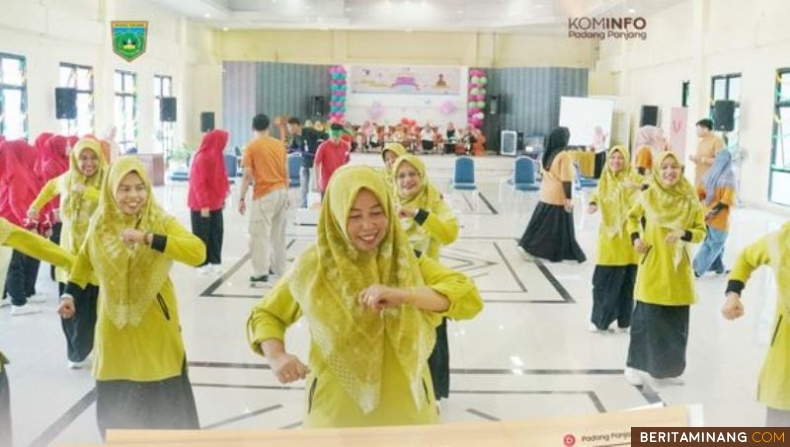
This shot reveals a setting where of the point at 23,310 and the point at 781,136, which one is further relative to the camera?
the point at 781,136

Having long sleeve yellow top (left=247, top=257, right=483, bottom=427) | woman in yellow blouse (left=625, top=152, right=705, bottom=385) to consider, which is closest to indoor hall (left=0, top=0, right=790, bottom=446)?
woman in yellow blouse (left=625, top=152, right=705, bottom=385)

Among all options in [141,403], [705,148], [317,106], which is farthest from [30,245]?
[317,106]

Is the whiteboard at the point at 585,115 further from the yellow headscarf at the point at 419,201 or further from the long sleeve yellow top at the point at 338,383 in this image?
the long sleeve yellow top at the point at 338,383

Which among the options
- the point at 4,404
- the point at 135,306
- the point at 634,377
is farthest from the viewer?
the point at 634,377

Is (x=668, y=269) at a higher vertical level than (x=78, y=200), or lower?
lower

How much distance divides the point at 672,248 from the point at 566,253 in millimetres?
3054

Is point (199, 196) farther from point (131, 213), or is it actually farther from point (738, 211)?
point (738, 211)

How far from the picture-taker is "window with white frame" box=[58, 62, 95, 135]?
6020mm

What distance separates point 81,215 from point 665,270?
247cm

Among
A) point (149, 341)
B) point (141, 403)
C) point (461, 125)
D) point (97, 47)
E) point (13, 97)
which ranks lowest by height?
point (141, 403)

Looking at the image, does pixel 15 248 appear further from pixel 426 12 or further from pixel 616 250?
pixel 616 250

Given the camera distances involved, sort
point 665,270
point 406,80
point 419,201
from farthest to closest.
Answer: point 406,80 < point 665,270 < point 419,201

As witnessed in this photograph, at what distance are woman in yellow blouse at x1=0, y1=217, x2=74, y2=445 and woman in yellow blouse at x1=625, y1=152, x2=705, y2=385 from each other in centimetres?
224

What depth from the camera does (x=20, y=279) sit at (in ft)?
14.4
